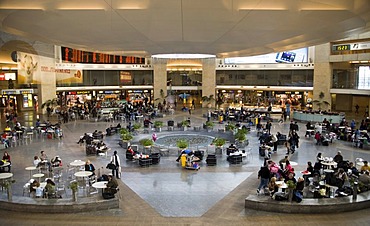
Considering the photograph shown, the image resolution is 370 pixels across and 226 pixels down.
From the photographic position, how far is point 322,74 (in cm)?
4353

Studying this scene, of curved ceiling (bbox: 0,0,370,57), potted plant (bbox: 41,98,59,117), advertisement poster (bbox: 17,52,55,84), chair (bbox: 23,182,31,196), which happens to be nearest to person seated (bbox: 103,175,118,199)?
chair (bbox: 23,182,31,196)

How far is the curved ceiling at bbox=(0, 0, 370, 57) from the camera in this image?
590 inches

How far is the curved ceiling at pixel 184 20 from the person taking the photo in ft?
49.1

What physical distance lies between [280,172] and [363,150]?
1080cm

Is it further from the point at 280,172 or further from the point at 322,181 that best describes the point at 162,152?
the point at 322,181

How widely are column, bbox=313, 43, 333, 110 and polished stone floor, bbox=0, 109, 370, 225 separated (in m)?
21.9

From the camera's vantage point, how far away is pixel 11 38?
35031mm

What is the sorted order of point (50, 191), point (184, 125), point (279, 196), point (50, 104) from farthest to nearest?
point (50, 104), point (184, 125), point (50, 191), point (279, 196)

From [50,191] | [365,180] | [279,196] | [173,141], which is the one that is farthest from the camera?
[173,141]

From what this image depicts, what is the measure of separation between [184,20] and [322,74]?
31.0 meters

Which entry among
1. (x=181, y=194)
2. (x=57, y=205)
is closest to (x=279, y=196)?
(x=181, y=194)

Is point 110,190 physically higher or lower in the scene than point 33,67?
lower

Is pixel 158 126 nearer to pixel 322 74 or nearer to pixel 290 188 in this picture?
pixel 290 188

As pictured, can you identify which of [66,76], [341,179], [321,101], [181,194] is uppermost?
[66,76]
